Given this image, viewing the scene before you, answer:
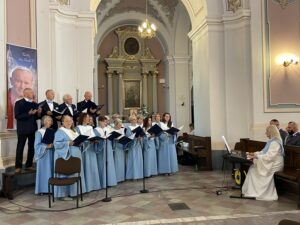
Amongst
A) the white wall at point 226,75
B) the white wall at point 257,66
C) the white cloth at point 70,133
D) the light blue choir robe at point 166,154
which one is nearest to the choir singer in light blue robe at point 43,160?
the white cloth at point 70,133

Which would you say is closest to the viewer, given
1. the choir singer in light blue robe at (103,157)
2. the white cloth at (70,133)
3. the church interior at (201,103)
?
the church interior at (201,103)

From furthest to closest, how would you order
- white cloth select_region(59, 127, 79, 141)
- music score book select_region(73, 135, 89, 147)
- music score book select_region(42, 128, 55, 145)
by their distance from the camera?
music score book select_region(42, 128, 55, 145), white cloth select_region(59, 127, 79, 141), music score book select_region(73, 135, 89, 147)

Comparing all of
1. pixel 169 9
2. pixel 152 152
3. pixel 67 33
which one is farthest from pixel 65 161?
pixel 169 9

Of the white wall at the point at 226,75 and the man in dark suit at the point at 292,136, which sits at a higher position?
the white wall at the point at 226,75

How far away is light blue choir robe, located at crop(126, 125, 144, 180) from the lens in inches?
Result: 333

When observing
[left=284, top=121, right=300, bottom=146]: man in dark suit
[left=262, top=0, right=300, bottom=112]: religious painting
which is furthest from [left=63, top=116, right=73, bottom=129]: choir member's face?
[left=262, top=0, right=300, bottom=112]: religious painting

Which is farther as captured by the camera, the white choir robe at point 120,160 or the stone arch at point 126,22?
the stone arch at point 126,22

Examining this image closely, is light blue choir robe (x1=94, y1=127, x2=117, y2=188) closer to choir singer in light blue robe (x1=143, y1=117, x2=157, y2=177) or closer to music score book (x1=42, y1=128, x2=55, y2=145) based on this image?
music score book (x1=42, y1=128, x2=55, y2=145)

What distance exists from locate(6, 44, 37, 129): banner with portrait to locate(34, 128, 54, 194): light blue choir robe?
1.17 metres

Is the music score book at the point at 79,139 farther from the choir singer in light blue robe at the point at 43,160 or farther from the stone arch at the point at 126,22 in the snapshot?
the stone arch at the point at 126,22

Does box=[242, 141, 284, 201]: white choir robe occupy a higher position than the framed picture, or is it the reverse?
the framed picture

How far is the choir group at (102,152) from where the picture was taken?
264 inches

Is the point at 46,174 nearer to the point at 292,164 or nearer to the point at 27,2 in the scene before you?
the point at 27,2

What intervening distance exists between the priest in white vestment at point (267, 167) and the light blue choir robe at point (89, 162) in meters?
3.01
